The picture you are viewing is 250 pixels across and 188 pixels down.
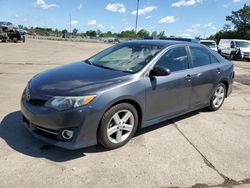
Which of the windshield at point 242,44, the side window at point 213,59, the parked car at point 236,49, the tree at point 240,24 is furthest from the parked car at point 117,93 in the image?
the tree at point 240,24

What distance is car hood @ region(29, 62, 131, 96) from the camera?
11.8 ft

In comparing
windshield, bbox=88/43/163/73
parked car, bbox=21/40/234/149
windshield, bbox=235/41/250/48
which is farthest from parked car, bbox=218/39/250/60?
windshield, bbox=88/43/163/73

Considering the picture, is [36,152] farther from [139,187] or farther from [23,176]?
[139,187]

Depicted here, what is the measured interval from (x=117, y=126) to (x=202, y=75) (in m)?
2.20

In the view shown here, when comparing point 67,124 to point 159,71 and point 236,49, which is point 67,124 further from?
point 236,49

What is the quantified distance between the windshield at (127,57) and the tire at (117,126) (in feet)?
2.20

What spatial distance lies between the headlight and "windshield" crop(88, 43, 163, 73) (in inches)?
40.6

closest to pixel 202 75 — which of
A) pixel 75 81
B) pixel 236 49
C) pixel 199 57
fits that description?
pixel 199 57

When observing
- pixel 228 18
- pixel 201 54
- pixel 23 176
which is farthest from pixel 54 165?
pixel 228 18

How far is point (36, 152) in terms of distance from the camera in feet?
12.2

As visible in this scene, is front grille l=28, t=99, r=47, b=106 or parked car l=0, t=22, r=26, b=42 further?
parked car l=0, t=22, r=26, b=42

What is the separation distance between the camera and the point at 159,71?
163 inches

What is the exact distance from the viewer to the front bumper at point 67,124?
342cm

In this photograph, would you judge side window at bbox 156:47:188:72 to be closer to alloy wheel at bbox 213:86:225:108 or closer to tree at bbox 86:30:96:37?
alloy wheel at bbox 213:86:225:108
